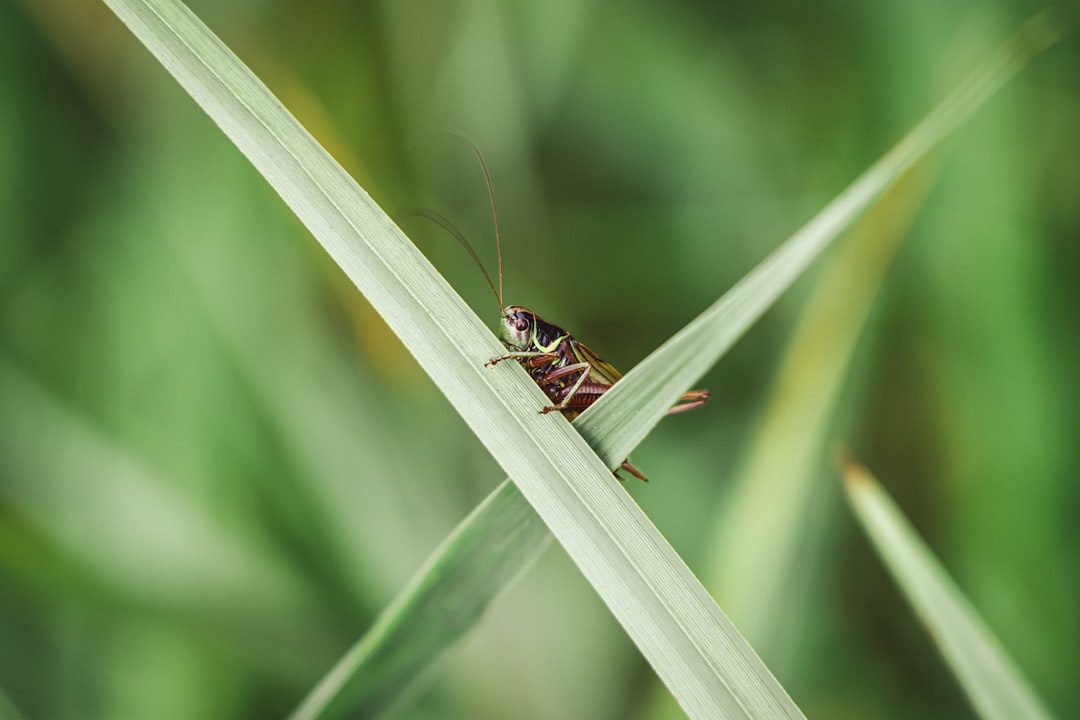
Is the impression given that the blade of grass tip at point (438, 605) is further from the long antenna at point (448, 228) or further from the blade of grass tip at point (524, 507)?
the long antenna at point (448, 228)

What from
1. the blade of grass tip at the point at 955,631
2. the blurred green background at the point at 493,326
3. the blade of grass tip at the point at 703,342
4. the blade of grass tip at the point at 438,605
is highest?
the blurred green background at the point at 493,326

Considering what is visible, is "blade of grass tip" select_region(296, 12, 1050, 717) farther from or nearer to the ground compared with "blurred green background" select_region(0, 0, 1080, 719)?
nearer to the ground

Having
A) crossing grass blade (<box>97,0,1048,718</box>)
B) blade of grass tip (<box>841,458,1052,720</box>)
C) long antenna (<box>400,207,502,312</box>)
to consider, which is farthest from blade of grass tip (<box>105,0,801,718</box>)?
long antenna (<box>400,207,502,312</box>)

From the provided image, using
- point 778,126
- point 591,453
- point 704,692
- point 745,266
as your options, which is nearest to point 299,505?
point 591,453

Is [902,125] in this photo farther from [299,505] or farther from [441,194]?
[299,505]

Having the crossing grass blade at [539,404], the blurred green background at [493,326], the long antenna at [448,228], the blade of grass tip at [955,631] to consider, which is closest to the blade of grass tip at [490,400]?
the crossing grass blade at [539,404]

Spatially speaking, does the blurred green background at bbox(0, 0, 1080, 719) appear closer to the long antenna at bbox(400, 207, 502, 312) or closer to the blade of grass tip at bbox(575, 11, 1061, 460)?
the long antenna at bbox(400, 207, 502, 312)

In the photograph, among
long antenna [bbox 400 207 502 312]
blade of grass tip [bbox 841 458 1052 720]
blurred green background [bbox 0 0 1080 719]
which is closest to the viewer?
blade of grass tip [bbox 841 458 1052 720]
